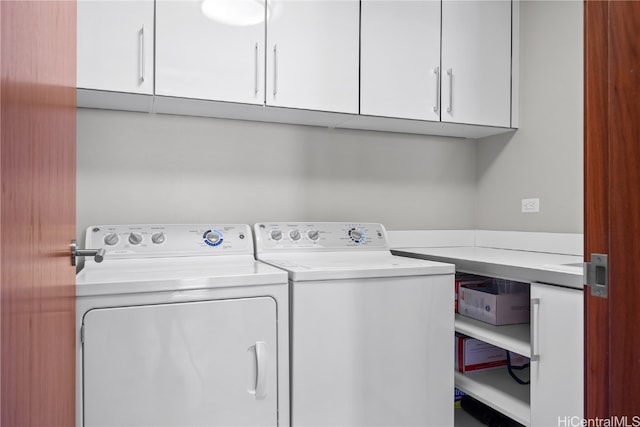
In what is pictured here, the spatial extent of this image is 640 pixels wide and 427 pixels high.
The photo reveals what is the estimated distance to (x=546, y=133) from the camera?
2.19 meters

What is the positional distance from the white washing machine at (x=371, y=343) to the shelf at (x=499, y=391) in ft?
0.64

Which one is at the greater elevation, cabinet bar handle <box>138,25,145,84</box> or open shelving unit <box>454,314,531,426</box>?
cabinet bar handle <box>138,25,145,84</box>

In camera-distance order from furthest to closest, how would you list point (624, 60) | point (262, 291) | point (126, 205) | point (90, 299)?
point (126, 205), point (262, 291), point (90, 299), point (624, 60)

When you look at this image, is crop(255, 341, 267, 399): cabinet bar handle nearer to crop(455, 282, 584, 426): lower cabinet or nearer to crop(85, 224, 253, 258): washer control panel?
crop(85, 224, 253, 258): washer control panel

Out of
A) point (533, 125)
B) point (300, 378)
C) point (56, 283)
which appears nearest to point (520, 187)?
point (533, 125)

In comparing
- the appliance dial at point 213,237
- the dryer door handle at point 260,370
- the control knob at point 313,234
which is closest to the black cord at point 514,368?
the control knob at point 313,234

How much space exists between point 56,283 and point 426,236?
2.05 metres

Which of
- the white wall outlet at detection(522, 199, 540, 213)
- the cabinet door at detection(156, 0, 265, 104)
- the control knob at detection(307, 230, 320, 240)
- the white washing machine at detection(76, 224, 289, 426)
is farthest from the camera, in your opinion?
the white wall outlet at detection(522, 199, 540, 213)

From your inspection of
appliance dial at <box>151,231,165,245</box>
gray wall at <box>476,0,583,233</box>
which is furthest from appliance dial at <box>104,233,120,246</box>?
gray wall at <box>476,0,583,233</box>

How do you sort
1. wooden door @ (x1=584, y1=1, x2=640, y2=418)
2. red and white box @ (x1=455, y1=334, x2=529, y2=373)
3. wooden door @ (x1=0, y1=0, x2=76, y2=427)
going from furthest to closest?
red and white box @ (x1=455, y1=334, x2=529, y2=373) < wooden door @ (x1=584, y1=1, x2=640, y2=418) < wooden door @ (x1=0, y1=0, x2=76, y2=427)

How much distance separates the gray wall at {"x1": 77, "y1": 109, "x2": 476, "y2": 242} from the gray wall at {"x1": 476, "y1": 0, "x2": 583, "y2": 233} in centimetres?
28

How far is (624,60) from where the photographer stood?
72cm

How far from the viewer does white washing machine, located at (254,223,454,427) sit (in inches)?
57.4

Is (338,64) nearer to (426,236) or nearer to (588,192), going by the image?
(426,236)
